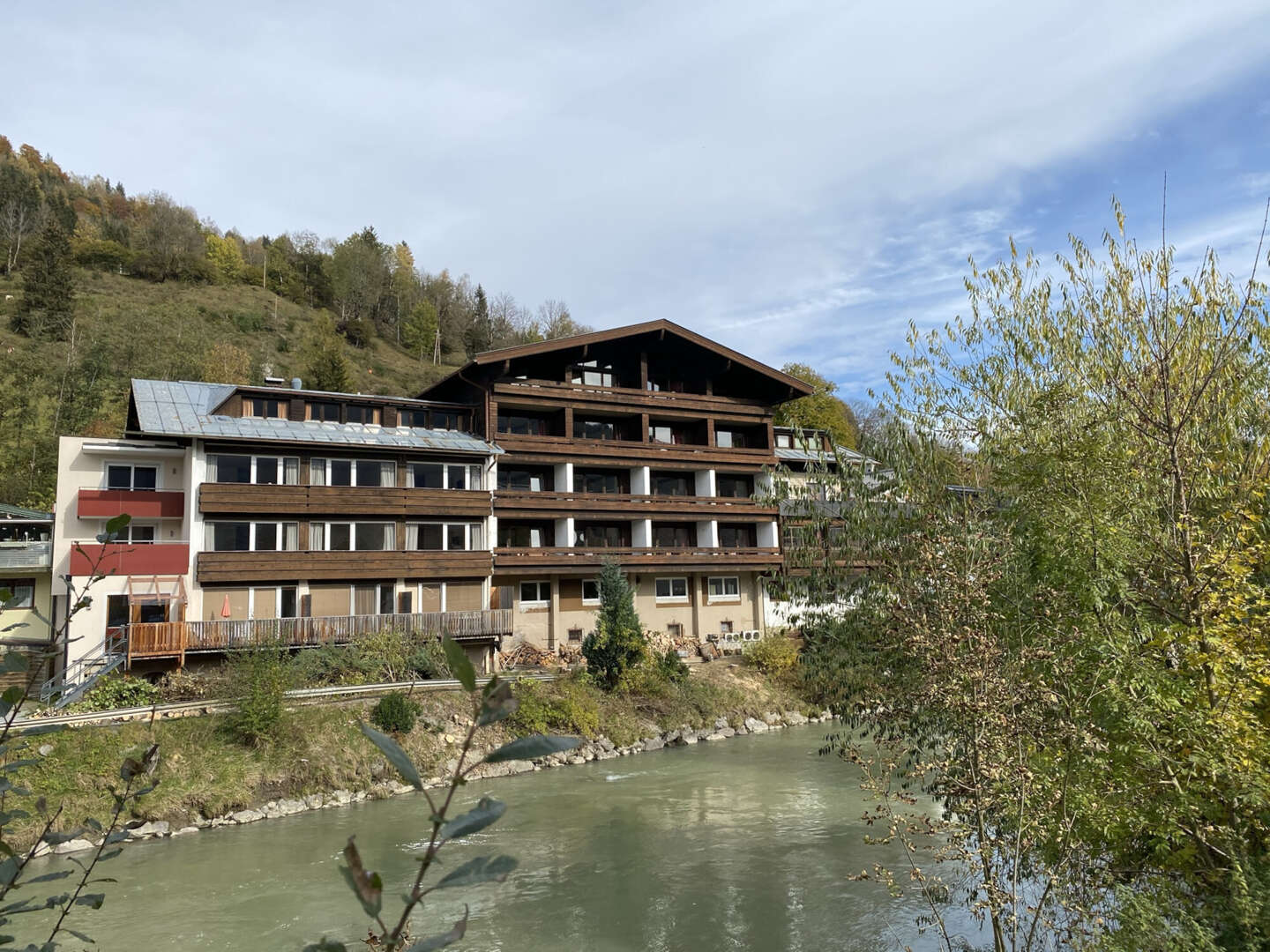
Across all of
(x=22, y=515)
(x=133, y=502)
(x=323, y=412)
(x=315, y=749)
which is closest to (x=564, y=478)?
(x=323, y=412)

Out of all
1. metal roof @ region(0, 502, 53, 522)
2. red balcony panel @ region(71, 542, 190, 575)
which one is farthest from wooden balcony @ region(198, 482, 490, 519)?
metal roof @ region(0, 502, 53, 522)

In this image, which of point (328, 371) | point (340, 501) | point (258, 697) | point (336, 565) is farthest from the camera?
point (328, 371)

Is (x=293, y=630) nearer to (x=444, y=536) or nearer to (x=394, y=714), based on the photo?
(x=394, y=714)

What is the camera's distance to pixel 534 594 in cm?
3494

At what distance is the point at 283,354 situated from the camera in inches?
2825

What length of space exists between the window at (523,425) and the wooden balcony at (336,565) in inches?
237

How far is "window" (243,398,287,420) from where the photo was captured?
101 feet

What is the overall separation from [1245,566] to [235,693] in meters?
22.5

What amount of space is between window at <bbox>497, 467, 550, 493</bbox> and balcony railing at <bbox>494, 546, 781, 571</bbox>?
9.04 feet

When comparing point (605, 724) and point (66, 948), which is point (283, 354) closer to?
point (605, 724)

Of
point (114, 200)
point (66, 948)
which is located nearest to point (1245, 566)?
point (66, 948)

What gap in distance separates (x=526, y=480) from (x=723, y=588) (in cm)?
1069

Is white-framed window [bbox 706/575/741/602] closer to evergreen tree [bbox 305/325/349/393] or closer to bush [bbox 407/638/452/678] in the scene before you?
bush [bbox 407/638/452/678]

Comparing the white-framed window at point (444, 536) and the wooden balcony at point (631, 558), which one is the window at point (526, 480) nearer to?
the wooden balcony at point (631, 558)
